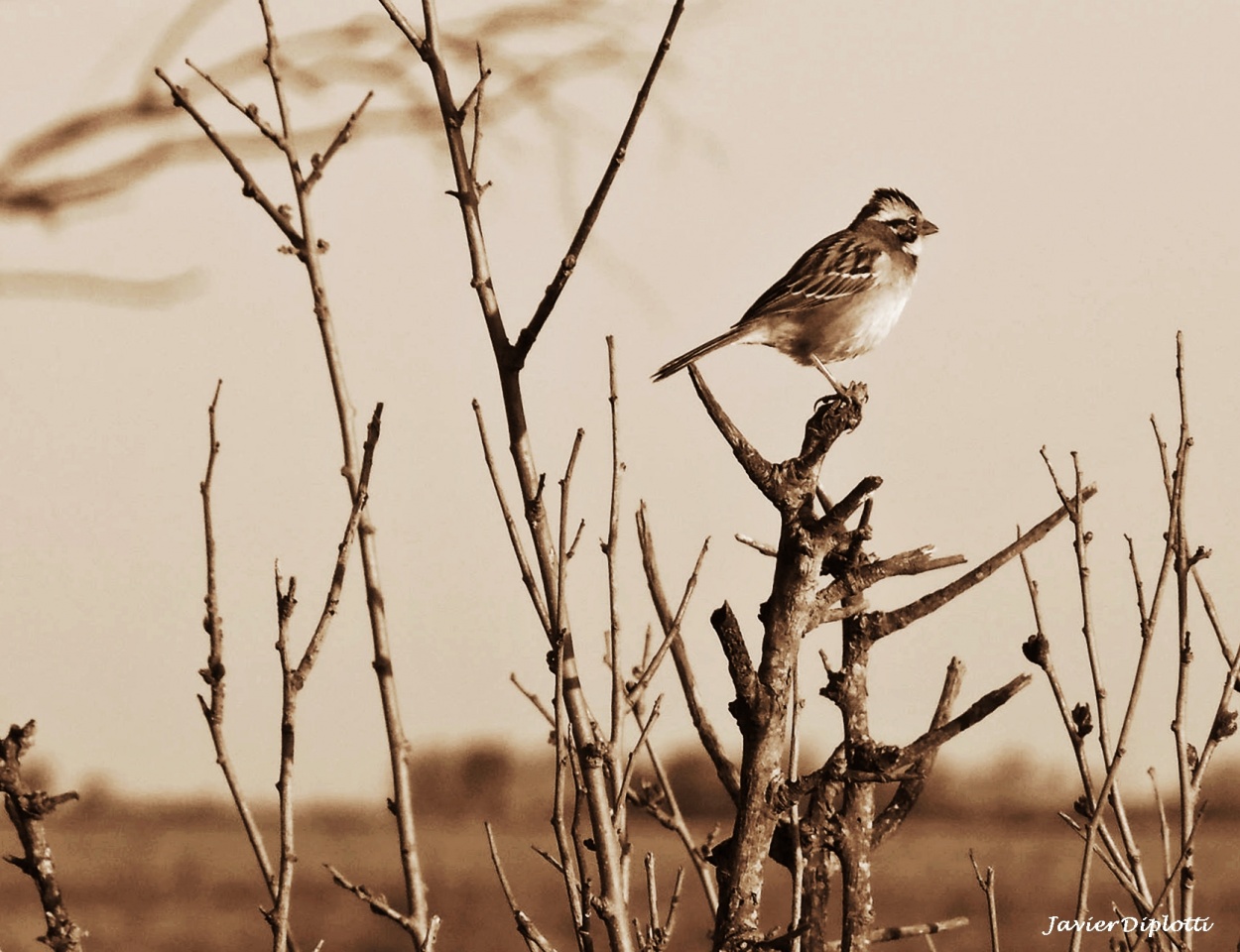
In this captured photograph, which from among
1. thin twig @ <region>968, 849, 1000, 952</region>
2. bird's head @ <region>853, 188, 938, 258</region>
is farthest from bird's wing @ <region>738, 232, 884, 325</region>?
thin twig @ <region>968, 849, 1000, 952</region>

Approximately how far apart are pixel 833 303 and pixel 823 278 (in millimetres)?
188

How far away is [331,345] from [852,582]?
1117 mm

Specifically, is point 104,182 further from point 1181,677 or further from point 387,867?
point 387,867

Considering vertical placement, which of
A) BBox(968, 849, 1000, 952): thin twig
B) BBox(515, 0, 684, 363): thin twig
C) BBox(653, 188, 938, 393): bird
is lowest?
BBox(968, 849, 1000, 952): thin twig

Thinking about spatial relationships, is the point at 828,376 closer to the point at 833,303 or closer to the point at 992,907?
the point at 833,303

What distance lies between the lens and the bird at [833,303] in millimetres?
7688

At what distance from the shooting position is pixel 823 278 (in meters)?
7.94

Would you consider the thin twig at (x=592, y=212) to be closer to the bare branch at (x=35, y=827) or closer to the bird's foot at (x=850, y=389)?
the bare branch at (x=35, y=827)

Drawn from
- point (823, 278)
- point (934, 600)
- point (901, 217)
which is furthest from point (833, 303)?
point (934, 600)

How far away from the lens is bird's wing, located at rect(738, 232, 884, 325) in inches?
305

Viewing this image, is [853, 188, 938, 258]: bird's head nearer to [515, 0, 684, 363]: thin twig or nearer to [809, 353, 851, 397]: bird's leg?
[809, 353, 851, 397]: bird's leg

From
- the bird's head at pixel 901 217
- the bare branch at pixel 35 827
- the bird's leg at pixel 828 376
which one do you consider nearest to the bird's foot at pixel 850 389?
the bird's leg at pixel 828 376

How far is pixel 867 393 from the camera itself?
641cm

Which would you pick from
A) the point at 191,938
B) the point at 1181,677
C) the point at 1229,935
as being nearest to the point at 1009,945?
the point at 1229,935
